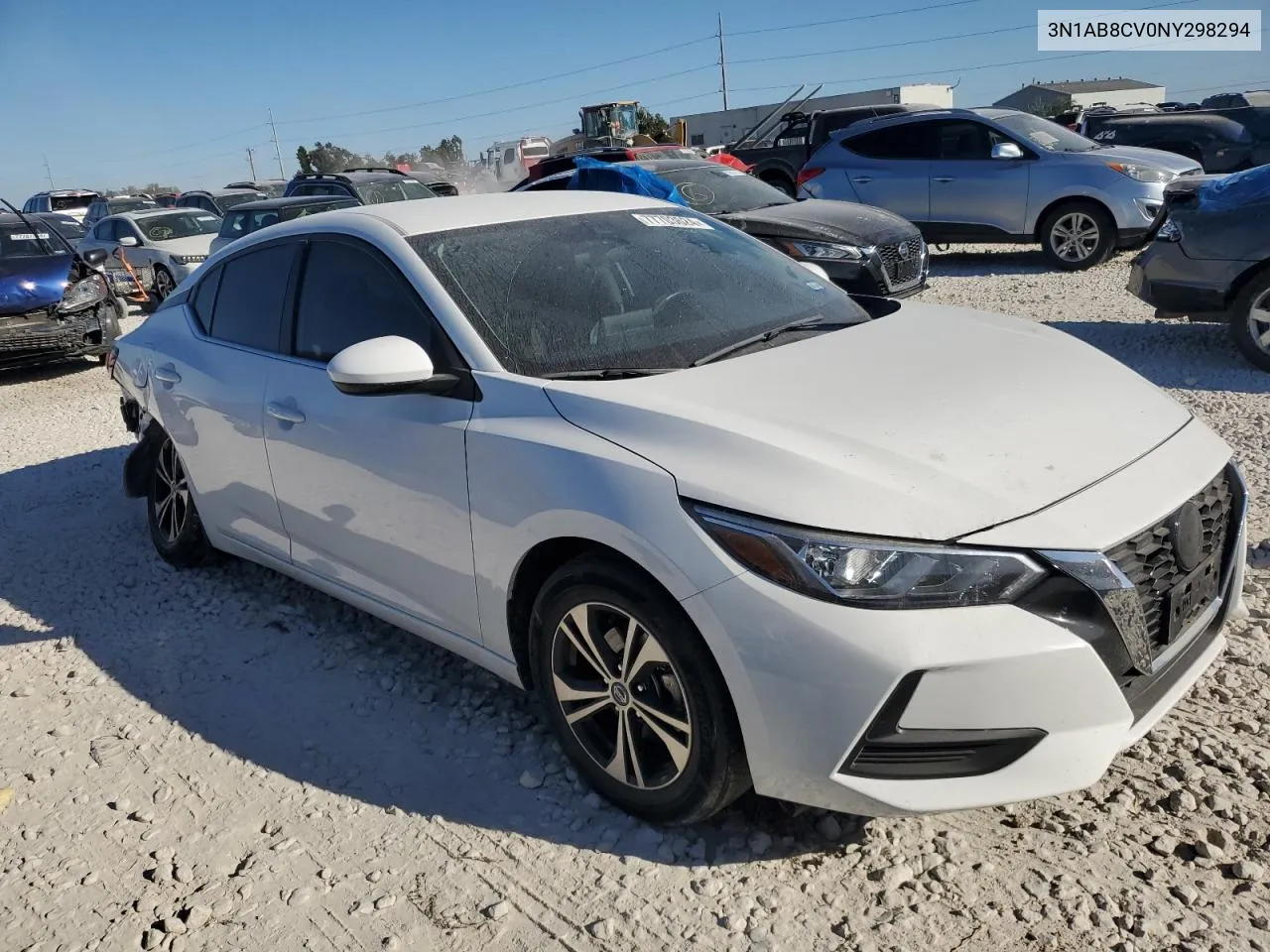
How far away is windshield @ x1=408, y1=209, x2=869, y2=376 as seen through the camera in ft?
10.3

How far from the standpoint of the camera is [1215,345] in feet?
25.4

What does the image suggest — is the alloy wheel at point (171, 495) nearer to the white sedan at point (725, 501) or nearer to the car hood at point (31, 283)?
the white sedan at point (725, 501)

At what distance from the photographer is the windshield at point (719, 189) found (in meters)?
10.9

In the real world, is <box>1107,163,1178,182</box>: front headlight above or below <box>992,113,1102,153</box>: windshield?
below

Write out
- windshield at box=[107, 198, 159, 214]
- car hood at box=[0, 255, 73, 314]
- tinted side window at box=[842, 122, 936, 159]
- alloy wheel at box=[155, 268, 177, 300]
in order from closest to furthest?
car hood at box=[0, 255, 73, 314] < tinted side window at box=[842, 122, 936, 159] < alloy wheel at box=[155, 268, 177, 300] < windshield at box=[107, 198, 159, 214]

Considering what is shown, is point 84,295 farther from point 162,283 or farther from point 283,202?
point 162,283

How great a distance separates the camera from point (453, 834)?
9.50 feet

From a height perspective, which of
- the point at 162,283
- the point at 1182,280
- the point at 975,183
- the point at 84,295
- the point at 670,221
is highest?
the point at 670,221

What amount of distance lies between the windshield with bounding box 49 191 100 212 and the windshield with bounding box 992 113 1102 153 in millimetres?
28140

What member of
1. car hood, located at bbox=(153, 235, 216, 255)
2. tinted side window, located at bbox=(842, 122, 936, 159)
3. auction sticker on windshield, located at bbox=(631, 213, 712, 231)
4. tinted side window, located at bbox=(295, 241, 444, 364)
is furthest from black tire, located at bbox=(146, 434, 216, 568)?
car hood, located at bbox=(153, 235, 216, 255)

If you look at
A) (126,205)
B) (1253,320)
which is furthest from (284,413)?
(126,205)

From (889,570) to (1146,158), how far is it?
11222 mm

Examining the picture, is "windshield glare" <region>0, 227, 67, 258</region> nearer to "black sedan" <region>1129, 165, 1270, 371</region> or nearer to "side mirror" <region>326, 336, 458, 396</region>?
"side mirror" <region>326, 336, 458, 396</region>

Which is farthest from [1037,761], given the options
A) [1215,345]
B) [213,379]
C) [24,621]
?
[1215,345]
